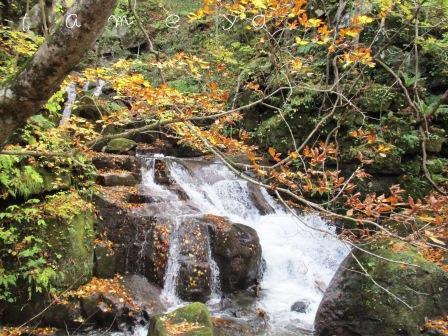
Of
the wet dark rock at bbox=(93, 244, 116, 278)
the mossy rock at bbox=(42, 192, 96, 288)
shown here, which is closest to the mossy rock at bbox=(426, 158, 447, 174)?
the wet dark rock at bbox=(93, 244, 116, 278)

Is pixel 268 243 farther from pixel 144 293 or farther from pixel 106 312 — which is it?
pixel 106 312

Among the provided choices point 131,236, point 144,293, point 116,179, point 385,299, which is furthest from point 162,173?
point 385,299

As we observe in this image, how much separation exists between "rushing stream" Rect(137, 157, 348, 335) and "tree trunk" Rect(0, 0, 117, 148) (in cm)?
561

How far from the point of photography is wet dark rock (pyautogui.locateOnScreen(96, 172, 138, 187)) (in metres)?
9.36

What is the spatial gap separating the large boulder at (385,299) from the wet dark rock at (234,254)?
6.59ft

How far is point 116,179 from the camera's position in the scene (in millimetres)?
9578

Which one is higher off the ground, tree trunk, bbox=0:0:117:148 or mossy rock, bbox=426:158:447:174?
tree trunk, bbox=0:0:117:148

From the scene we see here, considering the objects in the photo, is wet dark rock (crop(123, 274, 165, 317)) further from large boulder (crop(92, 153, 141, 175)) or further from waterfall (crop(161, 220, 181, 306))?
large boulder (crop(92, 153, 141, 175))

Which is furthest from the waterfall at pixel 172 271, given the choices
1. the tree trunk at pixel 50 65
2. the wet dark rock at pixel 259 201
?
the tree trunk at pixel 50 65

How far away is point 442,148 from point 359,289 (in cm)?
656

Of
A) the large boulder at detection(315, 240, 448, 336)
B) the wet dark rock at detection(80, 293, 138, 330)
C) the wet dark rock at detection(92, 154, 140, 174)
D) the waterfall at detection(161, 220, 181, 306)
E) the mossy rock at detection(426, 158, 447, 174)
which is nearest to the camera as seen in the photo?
the large boulder at detection(315, 240, 448, 336)

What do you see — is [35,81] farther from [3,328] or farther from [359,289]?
[359,289]

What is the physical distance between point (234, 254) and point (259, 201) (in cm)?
341

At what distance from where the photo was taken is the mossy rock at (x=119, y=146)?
12.0m
